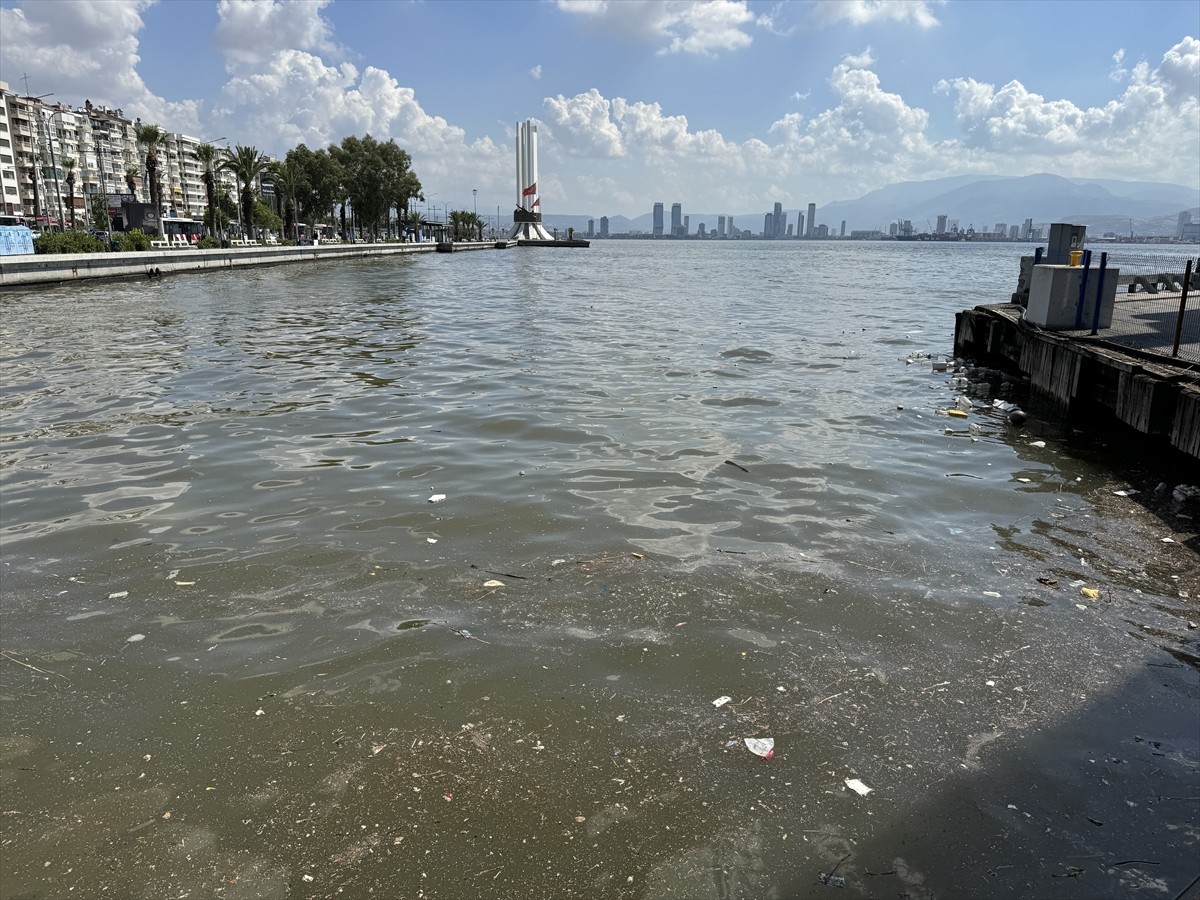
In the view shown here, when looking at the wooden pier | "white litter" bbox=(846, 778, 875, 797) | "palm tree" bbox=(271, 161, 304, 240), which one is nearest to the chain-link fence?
the wooden pier

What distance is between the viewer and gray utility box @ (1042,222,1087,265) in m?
16.9

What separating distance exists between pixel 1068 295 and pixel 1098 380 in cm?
307

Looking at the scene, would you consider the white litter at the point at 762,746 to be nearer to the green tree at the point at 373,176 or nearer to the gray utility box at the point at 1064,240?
the gray utility box at the point at 1064,240

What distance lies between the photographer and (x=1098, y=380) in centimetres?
1211

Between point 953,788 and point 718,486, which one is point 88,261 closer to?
point 718,486

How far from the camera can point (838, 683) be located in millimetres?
4855

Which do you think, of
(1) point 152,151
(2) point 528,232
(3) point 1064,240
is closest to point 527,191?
(2) point 528,232

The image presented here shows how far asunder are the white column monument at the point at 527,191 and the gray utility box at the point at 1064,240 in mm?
153716

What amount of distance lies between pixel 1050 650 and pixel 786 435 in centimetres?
593

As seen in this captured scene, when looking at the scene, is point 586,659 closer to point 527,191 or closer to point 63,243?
point 63,243

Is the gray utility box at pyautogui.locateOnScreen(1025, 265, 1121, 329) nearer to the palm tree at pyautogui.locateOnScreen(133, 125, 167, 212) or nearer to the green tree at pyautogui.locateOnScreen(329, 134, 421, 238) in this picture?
the palm tree at pyautogui.locateOnScreen(133, 125, 167, 212)

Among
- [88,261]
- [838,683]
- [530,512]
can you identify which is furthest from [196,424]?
[88,261]

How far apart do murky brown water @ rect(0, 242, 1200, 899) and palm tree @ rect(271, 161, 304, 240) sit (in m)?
101

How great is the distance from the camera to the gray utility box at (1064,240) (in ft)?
55.4
